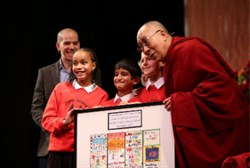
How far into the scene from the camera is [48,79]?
16.8 ft

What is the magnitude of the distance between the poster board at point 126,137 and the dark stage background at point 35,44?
254 centimetres

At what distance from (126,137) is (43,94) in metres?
1.51

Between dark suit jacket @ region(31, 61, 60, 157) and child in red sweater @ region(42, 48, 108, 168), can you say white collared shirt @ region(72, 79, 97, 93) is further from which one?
dark suit jacket @ region(31, 61, 60, 157)

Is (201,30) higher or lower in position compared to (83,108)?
higher

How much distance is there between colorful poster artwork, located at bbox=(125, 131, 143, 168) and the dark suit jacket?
4.26 ft

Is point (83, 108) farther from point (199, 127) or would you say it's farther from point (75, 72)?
point (199, 127)

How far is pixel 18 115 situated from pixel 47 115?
232cm

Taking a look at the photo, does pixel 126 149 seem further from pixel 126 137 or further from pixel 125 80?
pixel 125 80

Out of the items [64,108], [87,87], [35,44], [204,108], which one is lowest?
[204,108]

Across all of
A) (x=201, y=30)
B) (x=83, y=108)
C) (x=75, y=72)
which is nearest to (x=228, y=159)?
(x=83, y=108)

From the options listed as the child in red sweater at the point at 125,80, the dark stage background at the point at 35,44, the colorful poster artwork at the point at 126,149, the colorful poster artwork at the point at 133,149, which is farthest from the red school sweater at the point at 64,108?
the dark stage background at the point at 35,44

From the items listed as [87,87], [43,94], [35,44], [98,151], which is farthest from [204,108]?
[35,44]

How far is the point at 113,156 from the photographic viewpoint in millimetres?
3803

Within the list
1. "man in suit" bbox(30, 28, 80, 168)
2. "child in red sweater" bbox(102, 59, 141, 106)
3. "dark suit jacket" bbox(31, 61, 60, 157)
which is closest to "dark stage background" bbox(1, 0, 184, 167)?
"man in suit" bbox(30, 28, 80, 168)
